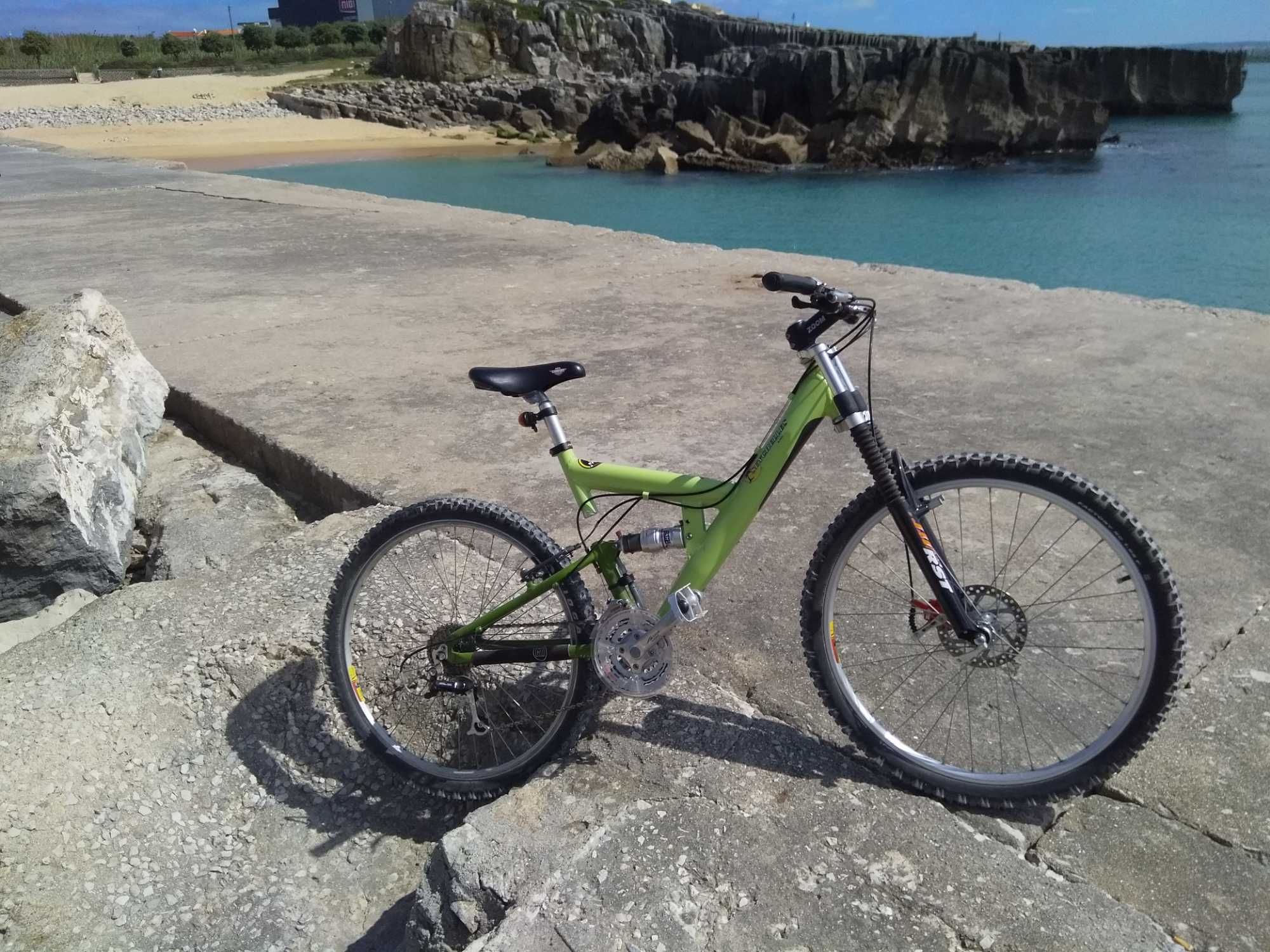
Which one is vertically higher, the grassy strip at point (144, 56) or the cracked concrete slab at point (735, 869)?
the grassy strip at point (144, 56)

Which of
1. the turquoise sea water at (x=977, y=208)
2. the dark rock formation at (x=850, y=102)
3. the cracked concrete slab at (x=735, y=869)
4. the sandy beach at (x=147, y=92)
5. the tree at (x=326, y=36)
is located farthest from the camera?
the tree at (x=326, y=36)

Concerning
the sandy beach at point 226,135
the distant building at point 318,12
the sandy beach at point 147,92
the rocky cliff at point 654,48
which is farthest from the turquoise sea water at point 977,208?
the distant building at point 318,12

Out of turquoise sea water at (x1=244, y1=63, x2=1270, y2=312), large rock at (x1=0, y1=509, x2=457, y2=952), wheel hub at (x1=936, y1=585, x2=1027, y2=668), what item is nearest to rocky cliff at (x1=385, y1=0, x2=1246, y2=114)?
turquoise sea water at (x1=244, y1=63, x2=1270, y2=312)

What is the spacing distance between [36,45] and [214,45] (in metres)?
14.5

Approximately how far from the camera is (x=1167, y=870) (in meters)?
2.10

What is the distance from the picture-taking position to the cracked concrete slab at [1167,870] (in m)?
1.95

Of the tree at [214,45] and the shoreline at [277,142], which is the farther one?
the tree at [214,45]

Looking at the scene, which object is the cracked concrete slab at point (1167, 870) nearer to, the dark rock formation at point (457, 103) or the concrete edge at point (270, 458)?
the concrete edge at point (270, 458)

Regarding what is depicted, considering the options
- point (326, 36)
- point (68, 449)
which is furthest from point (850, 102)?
point (326, 36)

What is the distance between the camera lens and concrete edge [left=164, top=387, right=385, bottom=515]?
4.14 meters

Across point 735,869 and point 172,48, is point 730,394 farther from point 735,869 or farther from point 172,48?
point 172,48

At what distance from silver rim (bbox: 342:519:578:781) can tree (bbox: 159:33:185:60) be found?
92.7 m

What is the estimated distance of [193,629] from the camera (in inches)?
128

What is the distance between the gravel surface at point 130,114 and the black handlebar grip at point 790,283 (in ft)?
168
